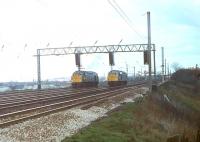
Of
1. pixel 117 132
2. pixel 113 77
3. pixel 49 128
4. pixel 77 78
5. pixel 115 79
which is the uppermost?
pixel 113 77

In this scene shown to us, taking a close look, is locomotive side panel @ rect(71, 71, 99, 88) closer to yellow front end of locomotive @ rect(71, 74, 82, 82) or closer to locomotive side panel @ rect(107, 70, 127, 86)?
yellow front end of locomotive @ rect(71, 74, 82, 82)

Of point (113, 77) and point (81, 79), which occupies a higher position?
point (113, 77)

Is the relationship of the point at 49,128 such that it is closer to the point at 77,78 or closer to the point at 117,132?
the point at 117,132

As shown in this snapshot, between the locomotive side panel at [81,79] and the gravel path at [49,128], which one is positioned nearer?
the gravel path at [49,128]

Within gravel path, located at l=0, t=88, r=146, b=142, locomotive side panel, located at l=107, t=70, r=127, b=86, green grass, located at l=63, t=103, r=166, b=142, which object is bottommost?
green grass, located at l=63, t=103, r=166, b=142

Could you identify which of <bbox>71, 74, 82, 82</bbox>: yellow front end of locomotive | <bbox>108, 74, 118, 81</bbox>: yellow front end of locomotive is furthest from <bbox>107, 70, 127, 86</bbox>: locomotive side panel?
<bbox>71, 74, 82, 82</bbox>: yellow front end of locomotive

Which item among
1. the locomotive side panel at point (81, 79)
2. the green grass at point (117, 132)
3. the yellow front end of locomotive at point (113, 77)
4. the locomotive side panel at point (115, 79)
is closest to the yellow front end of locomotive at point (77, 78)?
the locomotive side panel at point (81, 79)

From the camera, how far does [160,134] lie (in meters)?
23.4

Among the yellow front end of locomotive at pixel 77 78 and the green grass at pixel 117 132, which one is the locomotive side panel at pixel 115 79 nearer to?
the yellow front end of locomotive at pixel 77 78

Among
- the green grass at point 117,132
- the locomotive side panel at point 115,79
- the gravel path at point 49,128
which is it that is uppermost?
the locomotive side panel at point 115,79

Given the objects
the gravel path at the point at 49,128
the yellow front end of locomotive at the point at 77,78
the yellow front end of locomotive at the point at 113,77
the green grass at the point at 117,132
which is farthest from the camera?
the yellow front end of locomotive at the point at 113,77

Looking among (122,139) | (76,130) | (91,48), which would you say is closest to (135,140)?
(122,139)

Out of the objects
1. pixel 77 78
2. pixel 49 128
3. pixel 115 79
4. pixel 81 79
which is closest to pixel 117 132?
pixel 49 128

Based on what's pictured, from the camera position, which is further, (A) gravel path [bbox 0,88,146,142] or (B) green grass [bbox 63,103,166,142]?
(B) green grass [bbox 63,103,166,142]
